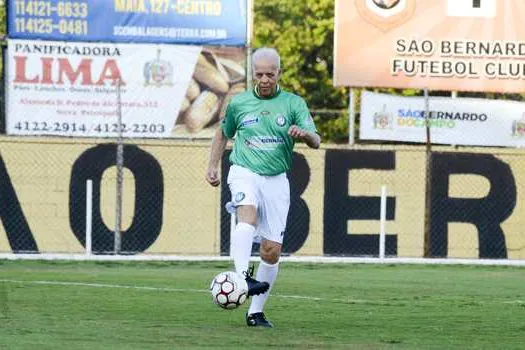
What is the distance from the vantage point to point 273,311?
13109 millimetres

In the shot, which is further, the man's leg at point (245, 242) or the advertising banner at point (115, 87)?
the advertising banner at point (115, 87)

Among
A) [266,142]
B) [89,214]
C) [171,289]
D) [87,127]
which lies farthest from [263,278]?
[87,127]

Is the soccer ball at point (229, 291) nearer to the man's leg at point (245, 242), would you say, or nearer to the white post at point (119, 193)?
the man's leg at point (245, 242)

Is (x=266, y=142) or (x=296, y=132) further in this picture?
(x=266, y=142)

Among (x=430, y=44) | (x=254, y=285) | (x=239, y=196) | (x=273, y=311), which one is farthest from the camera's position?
(x=430, y=44)

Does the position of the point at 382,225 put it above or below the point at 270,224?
below

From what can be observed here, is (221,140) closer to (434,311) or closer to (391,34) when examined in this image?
(434,311)

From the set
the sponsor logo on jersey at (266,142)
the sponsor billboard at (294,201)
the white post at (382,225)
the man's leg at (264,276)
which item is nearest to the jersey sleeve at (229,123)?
the sponsor logo on jersey at (266,142)

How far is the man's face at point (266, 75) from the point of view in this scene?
1115 centimetres

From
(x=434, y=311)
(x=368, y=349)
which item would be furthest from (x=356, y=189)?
(x=368, y=349)

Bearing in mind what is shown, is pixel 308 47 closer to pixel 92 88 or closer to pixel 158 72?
pixel 158 72

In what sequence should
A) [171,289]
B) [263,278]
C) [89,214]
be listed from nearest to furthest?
[263,278]
[171,289]
[89,214]

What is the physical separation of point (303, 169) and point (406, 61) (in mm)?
5495

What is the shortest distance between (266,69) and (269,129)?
0.50 m
